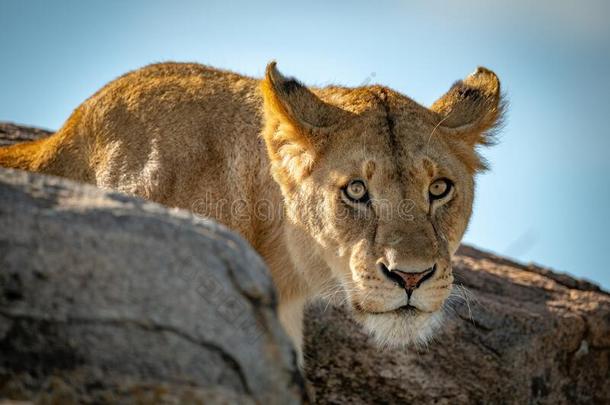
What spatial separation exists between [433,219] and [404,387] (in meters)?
2.04

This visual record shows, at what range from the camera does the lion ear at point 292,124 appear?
502cm

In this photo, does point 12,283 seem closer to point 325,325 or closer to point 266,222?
point 266,222

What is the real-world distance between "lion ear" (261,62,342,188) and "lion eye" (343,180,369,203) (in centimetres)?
33

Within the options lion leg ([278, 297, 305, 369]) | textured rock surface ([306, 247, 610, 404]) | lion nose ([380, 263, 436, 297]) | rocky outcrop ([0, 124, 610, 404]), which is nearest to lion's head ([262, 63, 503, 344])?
lion nose ([380, 263, 436, 297])

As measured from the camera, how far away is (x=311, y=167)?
500cm

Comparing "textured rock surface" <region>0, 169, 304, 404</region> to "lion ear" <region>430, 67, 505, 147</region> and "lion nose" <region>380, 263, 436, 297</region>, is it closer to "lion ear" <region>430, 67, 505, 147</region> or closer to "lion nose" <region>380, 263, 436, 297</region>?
"lion nose" <region>380, 263, 436, 297</region>

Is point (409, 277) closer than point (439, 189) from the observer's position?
Yes

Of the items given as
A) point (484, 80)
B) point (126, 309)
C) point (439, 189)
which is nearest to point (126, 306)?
point (126, 309)

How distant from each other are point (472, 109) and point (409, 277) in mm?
1608

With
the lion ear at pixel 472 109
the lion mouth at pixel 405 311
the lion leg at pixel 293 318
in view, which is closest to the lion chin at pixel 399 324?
the lion mouth at pixel 405 311

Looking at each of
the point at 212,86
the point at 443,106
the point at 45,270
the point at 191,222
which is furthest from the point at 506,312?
the point at 45,270

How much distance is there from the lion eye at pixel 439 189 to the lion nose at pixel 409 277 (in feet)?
1.96

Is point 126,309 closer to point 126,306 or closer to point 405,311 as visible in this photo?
point 126,306

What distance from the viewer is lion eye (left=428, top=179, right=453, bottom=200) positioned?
15.9 ft
